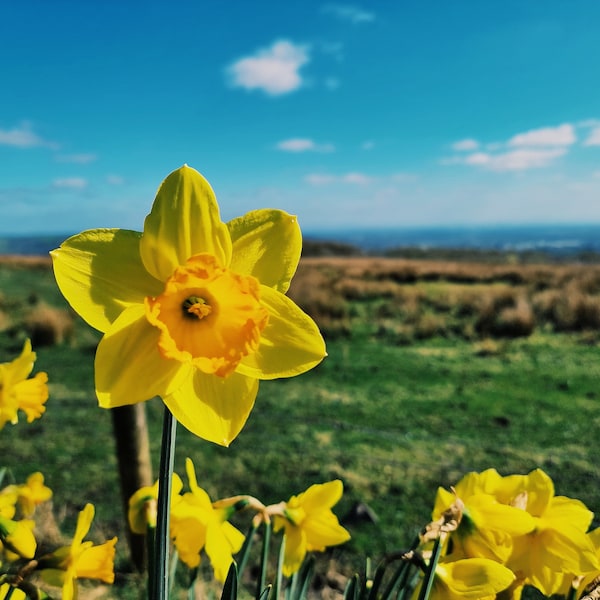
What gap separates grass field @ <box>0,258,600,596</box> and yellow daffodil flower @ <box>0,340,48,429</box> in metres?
1.83

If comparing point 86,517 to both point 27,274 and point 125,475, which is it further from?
point 27,274

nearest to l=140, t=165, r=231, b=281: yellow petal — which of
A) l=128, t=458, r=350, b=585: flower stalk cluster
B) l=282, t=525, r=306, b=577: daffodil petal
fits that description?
l=128, t=458, r=350, b=585: flower stalk cluster

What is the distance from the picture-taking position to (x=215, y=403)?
0.68m

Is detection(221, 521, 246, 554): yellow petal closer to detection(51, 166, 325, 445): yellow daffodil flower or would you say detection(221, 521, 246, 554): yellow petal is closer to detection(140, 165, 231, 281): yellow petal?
detection(51, 166, 325, 445): yellow daffodil flower

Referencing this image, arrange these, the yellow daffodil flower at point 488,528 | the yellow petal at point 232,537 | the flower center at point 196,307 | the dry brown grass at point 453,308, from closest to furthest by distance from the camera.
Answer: the flower center at point 196,307, the yellow daffodil flower at point 488,528, the yellow petal at point 232,537, the dry brown grass at point 453,308

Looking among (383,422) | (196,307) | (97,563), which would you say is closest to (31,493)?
(97,563)

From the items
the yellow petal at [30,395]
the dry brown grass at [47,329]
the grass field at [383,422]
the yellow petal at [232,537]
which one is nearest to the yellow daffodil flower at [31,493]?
the yellow petal at [30,395]

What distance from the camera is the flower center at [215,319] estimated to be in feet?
2.14

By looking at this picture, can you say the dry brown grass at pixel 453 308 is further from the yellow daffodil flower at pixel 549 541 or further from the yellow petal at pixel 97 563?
the yellow petal at pixel 97 563

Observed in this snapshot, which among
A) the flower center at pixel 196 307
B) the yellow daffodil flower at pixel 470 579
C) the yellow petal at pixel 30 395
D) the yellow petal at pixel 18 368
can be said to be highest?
the flower center at pixel 196 307

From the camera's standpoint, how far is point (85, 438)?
4.30 m

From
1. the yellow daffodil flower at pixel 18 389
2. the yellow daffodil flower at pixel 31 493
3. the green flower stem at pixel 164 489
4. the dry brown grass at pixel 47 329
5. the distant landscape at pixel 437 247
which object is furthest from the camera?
the distant landscape at pixel 437 247

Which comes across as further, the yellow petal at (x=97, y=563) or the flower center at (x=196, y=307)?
the yellow petal at (x=97, y=563)

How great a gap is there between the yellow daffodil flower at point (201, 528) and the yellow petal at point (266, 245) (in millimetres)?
421
